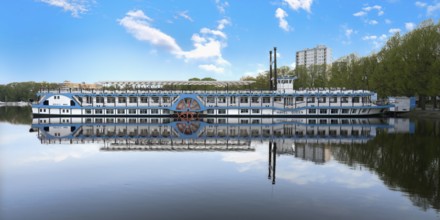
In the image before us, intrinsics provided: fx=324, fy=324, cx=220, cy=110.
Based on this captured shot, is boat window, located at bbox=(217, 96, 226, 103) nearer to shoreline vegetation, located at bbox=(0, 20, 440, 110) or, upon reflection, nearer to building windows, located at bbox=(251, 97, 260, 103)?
building windows, located at bbox=(251, 97, 260, 103)

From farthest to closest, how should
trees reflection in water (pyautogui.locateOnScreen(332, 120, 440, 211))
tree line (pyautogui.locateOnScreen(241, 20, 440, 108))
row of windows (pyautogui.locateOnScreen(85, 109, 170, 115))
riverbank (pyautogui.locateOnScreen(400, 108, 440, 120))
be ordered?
row of windows (pyautogui.locateOnScreen(85, 109, 170, 115))
tree line (pyautogui.locateOnScreen(241, 20, 440, 108))
riverbank (pyautogui.locateOnScreen(400, 108, 440, 120))
trees reflection in water (pyautogui.locateOnScreen(332, 120, 440, 211))

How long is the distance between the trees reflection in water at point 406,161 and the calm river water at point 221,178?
78mm

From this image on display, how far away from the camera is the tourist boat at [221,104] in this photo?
6612 centimetres

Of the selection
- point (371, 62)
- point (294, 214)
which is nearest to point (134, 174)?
point (294, 214)

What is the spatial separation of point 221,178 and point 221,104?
160 feet

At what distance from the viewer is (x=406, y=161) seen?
23.9m

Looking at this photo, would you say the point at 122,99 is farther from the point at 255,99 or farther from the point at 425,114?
the point at 425,114

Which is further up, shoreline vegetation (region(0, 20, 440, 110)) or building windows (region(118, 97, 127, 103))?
shoreline vegetation (region(0, 20, 440, 110))

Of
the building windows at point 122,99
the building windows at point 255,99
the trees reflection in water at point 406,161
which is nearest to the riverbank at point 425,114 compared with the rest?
the trees reflection in water at point 406,161

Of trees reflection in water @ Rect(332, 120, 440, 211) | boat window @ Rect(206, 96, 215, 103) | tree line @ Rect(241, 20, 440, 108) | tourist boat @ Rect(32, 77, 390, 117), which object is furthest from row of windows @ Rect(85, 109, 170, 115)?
tree line @ Rect(241, 20, 440, 108)

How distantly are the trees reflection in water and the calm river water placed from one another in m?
0.08

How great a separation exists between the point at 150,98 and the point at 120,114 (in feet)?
22.9

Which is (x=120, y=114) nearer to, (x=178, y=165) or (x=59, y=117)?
(x=59, y=117)

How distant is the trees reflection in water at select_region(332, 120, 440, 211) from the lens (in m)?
17.1
